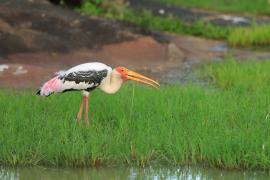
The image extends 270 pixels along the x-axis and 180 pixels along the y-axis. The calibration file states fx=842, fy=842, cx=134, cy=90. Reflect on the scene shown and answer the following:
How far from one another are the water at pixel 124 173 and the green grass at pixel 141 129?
0.07 meters

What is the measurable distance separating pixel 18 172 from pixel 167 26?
10.6 m

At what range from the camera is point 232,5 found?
74.2ft

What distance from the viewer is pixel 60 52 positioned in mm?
13273

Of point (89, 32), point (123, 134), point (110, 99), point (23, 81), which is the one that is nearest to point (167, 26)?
point (89, 32)

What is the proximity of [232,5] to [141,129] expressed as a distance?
15317mm

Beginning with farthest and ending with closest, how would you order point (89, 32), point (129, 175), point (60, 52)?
point (89, 32)
point (60, 52)
point (129, 175)

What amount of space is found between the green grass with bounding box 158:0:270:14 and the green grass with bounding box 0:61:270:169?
40.4 feet

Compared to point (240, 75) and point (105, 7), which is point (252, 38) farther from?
point (240, 75)

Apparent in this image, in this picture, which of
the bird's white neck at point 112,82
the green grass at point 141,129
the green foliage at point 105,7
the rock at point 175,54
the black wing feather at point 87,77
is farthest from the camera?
the green foliage at point 105,7

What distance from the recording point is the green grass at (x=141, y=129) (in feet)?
23.5

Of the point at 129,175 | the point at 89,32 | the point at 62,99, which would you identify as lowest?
the point at 129,175

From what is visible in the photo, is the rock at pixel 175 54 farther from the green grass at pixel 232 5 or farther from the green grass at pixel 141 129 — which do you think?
the green grass at pixel 232 5

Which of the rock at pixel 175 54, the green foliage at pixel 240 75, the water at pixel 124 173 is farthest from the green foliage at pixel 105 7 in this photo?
the water at pixel 124 173

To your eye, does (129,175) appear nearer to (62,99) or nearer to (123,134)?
(123,134)
